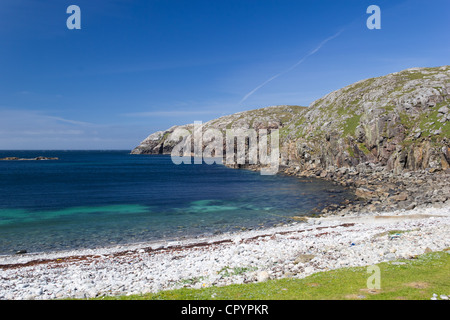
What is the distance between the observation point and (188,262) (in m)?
24.6

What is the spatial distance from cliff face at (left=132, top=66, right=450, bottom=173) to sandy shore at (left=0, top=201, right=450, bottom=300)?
195 ft

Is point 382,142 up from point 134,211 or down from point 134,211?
up

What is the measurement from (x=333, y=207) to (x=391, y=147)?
5489cm

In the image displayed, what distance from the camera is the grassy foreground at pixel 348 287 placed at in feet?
43.8

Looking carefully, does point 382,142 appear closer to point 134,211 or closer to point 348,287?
point 134,211

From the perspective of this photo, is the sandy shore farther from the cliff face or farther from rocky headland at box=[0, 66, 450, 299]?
the cliff face

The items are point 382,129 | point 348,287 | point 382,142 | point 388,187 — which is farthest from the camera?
point 382,129

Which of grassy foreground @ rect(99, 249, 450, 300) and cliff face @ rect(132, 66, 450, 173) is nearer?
grassy foreground @ rect(99, 249, 450, 300)

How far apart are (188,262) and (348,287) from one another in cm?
1390

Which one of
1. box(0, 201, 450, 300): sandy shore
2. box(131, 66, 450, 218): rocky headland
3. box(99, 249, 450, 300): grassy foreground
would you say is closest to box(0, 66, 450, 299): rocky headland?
box(0, 201, 450, 300): sandy shore

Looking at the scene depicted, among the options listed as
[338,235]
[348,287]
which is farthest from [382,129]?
[348,287]

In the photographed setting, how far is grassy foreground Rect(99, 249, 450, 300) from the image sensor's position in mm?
13359
